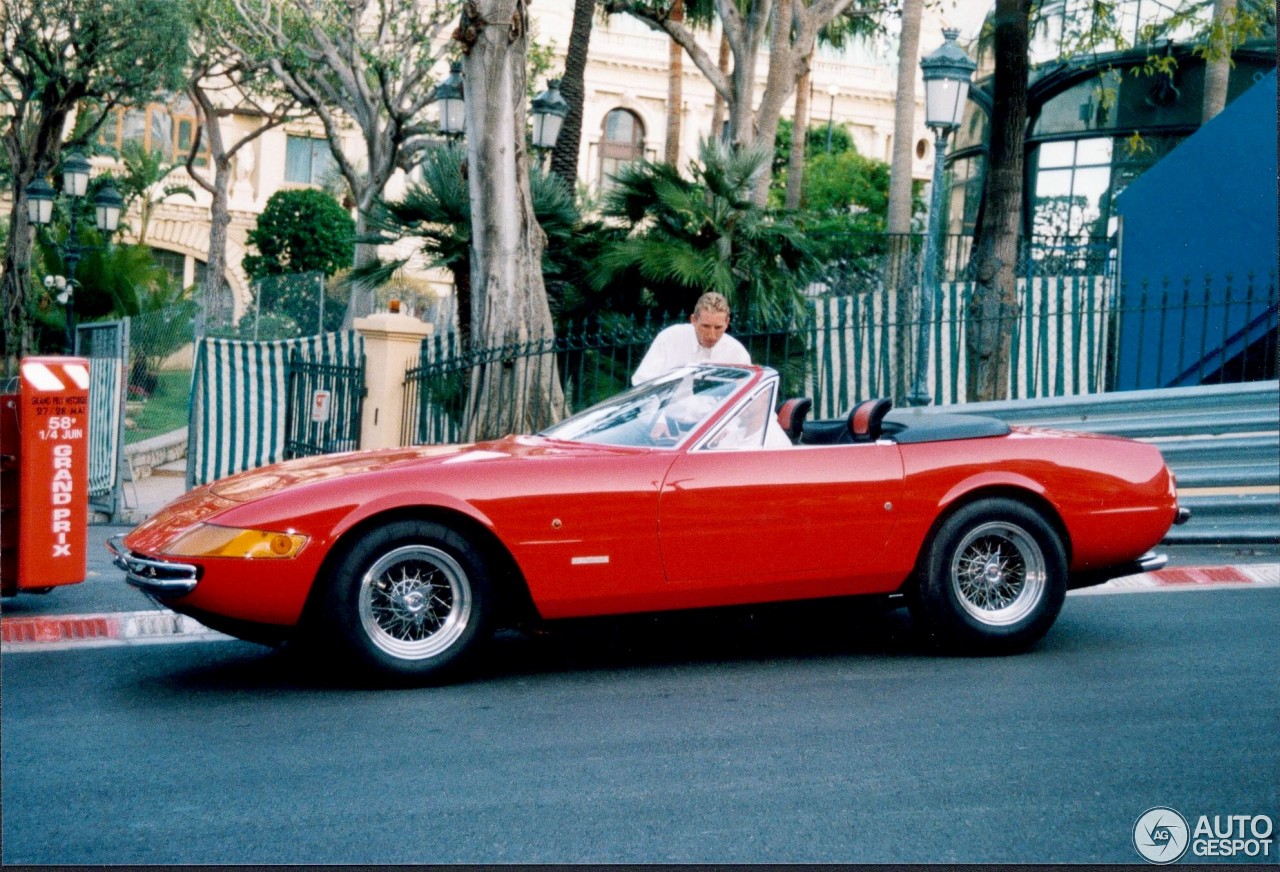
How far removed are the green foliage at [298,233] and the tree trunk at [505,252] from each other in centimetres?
2640

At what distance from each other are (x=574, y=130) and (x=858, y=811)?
15.0m

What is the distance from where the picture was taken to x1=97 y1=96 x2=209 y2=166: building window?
136ft

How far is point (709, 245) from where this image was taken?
12.4 metres

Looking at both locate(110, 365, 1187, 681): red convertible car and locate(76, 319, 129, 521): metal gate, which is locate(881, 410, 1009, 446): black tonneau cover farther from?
locate(76, 319, 129, 521): metal gate

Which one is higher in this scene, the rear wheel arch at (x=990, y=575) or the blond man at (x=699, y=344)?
the blond man at (x=699, y=344)

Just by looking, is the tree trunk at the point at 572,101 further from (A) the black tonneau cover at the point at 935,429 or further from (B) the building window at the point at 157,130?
(B) the building window at the point at 157,130

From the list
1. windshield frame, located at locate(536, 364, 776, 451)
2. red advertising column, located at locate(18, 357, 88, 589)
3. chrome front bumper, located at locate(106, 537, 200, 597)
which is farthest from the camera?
red advertising column, located at locate(18, 357, 88, 589)

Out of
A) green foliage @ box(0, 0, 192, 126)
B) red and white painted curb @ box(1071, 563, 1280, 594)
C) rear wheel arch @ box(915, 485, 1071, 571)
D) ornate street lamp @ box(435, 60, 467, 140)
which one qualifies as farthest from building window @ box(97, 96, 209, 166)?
rear wheel arch @ box(915, 485, 1071, 571)

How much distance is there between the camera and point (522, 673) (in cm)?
566

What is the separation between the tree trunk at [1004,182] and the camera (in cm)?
1314

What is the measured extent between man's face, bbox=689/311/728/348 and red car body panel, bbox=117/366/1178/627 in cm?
158

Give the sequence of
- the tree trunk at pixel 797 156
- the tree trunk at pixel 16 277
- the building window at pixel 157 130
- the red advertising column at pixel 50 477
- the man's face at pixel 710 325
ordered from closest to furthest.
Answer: the red advertising column at pixel 50 477
the man's face at pixel 710 325
the tree trunk at pixel 16 277
the tree trunk at pixel 797 156
the building window at pixel 157 130

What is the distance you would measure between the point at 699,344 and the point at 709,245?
16.0ft

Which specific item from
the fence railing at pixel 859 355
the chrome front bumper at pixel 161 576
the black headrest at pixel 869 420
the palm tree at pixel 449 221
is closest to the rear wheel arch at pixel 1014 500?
the black headrest at pixel 869 420
